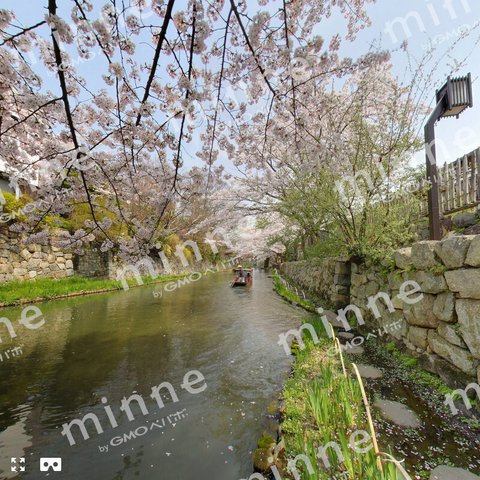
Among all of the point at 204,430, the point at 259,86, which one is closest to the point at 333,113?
the point at 259,86

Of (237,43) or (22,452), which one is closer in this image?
(22,452)

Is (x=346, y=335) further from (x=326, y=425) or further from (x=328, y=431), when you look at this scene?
(x=328, y=431)

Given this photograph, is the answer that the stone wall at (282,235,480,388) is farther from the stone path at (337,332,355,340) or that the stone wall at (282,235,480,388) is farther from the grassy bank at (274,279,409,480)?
the grassy bank at (274,279,409,480)

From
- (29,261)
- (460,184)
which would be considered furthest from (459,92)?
(29,261)

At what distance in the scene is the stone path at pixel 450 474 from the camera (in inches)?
86.1

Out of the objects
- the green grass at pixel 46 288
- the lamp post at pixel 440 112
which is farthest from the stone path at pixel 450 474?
the green grass at pixel 46 288

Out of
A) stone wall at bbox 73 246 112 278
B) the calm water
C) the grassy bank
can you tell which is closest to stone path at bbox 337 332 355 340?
the calm water

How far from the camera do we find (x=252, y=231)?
24859mm

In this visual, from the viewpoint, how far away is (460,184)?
5.03m

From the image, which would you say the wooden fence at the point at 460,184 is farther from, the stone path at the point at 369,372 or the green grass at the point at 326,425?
the green grass at the point at 326,425

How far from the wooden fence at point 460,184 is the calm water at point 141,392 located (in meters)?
4.49

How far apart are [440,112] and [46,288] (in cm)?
1521

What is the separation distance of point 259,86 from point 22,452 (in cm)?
556

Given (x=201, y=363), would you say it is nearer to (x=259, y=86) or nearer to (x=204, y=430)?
(x=204, y=430)
